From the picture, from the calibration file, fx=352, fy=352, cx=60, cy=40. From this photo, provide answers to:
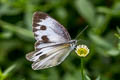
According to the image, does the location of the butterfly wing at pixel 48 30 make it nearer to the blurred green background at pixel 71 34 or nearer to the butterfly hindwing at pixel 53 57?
the butterfly hindwing at pixel 53 57

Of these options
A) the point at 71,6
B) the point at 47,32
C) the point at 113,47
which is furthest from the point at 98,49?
the point at 47,32

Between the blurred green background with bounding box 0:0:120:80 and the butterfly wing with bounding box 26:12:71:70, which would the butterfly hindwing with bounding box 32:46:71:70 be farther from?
the blurred green background with bounding box 0:0:120:80

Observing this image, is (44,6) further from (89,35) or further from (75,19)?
(89,35)

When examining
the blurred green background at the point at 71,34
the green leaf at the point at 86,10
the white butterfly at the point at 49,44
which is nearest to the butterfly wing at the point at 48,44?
the white butterfly at the point at 49,44

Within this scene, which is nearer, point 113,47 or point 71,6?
point 113,47

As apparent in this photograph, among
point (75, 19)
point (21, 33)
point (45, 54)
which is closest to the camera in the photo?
point (45, 54)

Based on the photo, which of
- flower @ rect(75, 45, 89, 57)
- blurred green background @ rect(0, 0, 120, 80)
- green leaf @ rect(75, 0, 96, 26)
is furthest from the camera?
green leaf @ rect(75, 0, 96, 26)

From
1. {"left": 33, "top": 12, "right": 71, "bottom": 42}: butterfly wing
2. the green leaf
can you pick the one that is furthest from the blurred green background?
{"left": 33, "top": 12, "right": 71, "bottom": 42}: butterfly wing
